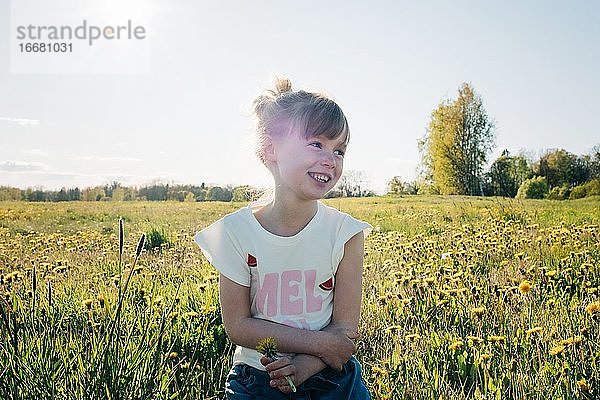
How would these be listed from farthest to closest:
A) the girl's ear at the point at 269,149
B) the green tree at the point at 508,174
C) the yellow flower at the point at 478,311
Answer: the green tree at the point at 508,174, the yellow flower at the point at 478,311, the girl's ear at the point at 269,149

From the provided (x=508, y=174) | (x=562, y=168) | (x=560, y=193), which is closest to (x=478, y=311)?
(x=560, y=193)

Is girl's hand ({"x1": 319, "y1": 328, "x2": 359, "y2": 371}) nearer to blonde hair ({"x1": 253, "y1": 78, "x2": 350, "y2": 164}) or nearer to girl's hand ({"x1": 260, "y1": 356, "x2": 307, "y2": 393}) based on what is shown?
girl's hand ({"x1": 260, "y1": 356, "x2": 307, "y2": 393})

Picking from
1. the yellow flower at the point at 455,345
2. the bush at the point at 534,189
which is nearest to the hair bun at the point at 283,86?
the yellow flower at the point at 455,345

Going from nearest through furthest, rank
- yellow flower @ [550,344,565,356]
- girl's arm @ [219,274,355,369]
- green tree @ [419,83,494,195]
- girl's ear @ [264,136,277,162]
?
girl's arm @ [219,274,355,369]
girl's ear @ [264,136,277,162]
yellow flower @ [550,344,565,356]
green tree @ [419,83,494,195]

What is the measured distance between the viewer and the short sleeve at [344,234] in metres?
1.90

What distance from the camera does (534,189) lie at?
9.95 metres

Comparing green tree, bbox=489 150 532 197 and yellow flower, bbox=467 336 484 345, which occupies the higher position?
green tree, bbox=489 150 532 197

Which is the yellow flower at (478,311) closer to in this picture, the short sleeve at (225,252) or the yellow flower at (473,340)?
the yellow flower at (473,340)

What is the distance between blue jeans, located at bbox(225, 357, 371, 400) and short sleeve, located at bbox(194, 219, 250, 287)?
272 mm

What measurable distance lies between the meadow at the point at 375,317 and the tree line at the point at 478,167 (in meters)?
4.09

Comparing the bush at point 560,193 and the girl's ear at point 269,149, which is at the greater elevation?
the girl's ear at point 269,149

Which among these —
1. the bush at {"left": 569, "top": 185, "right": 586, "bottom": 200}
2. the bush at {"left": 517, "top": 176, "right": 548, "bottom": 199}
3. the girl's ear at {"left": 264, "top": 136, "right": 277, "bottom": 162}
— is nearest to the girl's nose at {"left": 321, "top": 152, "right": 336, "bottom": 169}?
the girl's ear at {"left": 264, "top": 136, "right": 277, "bottom": 162}

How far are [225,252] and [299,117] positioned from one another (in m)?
0.47

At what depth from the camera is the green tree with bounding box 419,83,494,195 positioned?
703 inches
